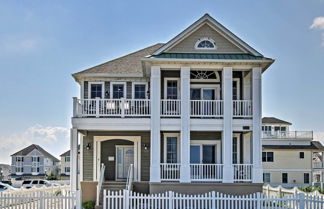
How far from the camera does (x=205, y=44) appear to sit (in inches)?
750

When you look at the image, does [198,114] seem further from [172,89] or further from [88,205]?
[88,205]

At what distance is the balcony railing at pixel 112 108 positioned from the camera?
18.7 metres

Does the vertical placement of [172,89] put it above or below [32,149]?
above

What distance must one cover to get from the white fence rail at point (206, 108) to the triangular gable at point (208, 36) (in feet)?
7.99

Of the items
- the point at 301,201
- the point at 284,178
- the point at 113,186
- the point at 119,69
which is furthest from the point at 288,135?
the point at 301,201

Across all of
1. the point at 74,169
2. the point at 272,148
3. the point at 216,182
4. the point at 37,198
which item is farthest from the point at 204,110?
the point at 272,148

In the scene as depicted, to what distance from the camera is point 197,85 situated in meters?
21.0

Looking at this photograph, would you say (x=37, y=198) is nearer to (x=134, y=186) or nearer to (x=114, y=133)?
(x=134, y=186)

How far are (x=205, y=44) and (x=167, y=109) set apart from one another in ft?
12.0

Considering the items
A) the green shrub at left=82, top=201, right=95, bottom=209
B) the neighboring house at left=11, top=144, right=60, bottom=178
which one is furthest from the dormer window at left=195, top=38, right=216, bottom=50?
the neighboring house at left=11, top=144, right=60, bottom=178

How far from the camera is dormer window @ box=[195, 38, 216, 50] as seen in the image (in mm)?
19031

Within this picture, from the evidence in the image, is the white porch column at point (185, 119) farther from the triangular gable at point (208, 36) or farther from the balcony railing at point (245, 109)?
the balcony railing at point (245, 109)

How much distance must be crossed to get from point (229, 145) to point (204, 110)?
231 cm

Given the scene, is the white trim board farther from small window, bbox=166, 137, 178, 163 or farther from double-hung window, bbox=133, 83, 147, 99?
double-hung window, bbox=133, 83, 147, 99
